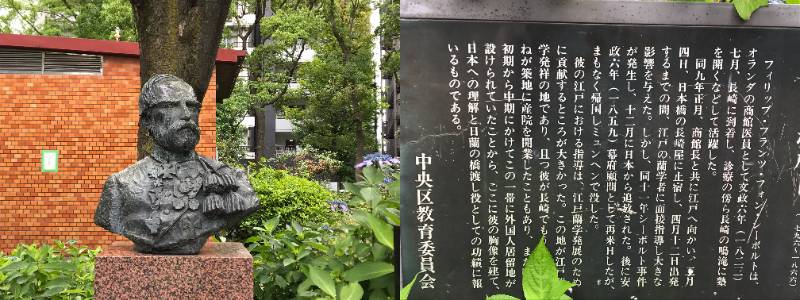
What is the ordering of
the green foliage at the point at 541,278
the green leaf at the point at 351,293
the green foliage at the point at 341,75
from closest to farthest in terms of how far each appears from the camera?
1. the green foliage at the point at 541,278
2. the green leaf at the point at 351,293
3. the green foliage at the point at 341,75

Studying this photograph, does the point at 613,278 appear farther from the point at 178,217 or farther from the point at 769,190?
the point at 178,217

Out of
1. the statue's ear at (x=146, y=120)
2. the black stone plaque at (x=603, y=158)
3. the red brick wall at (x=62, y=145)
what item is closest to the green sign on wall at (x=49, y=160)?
the red brick wall at (x=62, y=145)

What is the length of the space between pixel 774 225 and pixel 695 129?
0.73 metres

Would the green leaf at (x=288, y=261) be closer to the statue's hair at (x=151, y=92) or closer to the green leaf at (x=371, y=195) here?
the green leaf at (x=371, y=195)

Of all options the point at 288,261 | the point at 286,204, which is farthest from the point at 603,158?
the point at 286,204

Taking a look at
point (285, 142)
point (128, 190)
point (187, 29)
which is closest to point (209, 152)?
point (187, 29)

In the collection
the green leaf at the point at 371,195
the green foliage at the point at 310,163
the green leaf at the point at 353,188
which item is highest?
the green leaf at the point at 353,188

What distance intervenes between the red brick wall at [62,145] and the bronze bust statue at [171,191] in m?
6.94

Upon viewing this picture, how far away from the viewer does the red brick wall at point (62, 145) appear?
1116 centimetres

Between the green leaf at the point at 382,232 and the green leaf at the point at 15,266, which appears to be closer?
the green leaf at the point at 382,232

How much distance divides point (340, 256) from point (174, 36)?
2.69 m

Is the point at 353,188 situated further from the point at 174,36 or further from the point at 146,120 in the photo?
the point at 174,36

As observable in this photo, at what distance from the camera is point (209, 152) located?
37.2ft

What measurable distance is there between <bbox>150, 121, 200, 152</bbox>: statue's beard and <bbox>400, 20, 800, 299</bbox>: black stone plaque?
1224 mm
